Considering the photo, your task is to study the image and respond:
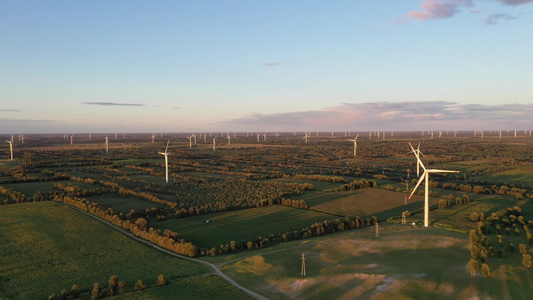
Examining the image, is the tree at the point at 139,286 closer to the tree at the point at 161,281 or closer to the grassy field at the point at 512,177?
the tree at the point at 161,281

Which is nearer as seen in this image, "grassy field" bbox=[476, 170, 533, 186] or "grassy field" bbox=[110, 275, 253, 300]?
"grassy field" bbox=[110, 275, 253, 300]

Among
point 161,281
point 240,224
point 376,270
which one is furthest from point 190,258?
point 376,270

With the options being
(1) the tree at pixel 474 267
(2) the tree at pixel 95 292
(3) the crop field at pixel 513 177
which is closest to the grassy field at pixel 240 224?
(2) the tree at pixel 95 292

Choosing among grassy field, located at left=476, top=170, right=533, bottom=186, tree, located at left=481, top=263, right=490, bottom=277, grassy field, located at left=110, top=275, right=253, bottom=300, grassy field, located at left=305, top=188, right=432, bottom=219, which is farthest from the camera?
grassy field, located at left=476, top=170, right=533, bottom=186

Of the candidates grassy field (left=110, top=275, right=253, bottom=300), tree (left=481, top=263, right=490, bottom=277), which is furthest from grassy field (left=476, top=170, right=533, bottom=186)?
grassy field (left=110, top=275, right=253, bottom=300)

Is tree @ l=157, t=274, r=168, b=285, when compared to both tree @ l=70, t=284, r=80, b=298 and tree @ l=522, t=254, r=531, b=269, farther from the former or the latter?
tree @ l=522, t=254, r=531, b=269
